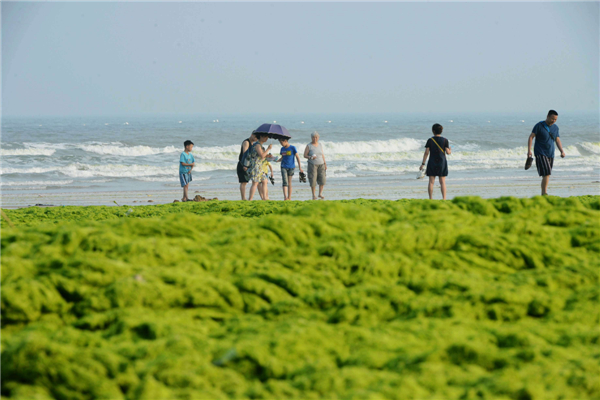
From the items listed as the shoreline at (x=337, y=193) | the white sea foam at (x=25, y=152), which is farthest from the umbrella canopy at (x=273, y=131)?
the white sea foam at (x=25, y=152)

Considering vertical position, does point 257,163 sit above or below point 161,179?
above

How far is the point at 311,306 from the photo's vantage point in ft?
11.7

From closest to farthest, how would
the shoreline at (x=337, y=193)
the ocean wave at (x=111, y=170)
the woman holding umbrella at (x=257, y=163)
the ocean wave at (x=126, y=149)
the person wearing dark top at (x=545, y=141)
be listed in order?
the person wearing dark top at (x=545, y=141) < the woman holding umbrella at (x=257, y=163) < the shoreline at (x=337, y=193) < the ocean wave at (x=111, y=170) < the ocean wave at (x=126, y=149)

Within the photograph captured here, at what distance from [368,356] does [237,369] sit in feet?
2.42

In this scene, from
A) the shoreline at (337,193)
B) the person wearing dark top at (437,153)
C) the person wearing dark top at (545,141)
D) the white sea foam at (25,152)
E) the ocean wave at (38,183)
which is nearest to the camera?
the person wearing dark top at (545,141)

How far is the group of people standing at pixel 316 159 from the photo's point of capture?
32.6ft

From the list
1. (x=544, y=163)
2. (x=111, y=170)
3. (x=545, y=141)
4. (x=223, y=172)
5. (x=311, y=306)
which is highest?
(x=545, y=141)

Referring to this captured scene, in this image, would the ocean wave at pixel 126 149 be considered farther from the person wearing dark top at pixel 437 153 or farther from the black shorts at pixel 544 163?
the black shorts at pixel 544 163

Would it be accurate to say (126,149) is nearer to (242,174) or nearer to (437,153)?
(242,174)

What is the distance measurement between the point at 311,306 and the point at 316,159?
28.7 feet

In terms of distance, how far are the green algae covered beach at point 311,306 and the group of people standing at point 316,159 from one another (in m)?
5.09

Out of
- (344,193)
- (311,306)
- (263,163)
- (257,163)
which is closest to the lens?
(311,306)

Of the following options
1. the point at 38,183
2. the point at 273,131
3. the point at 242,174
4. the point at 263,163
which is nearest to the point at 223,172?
the point at 38,183

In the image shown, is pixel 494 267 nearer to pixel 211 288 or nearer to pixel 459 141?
pixel 211 288
